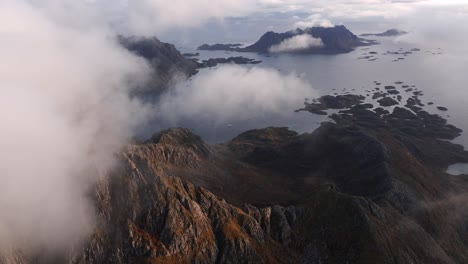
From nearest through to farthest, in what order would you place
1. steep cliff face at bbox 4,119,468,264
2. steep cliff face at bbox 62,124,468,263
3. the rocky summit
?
steep cliff face at bbox 4,119,468,264 < the rocky summit < steep cliff face at bbox 62,124,468,263

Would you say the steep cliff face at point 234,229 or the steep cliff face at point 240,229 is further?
the steep cliff face at point 240,229

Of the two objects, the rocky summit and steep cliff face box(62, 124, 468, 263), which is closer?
the rocky summit

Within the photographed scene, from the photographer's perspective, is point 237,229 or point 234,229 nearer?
point 234,229

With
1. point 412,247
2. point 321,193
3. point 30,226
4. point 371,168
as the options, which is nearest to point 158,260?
point 30,226

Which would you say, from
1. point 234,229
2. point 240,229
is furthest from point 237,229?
point 240,229

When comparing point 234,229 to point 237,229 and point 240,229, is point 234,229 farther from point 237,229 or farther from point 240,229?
point 240,229

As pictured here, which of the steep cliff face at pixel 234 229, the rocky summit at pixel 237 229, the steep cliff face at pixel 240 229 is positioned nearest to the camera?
the steep cliff face at pixel 234 229

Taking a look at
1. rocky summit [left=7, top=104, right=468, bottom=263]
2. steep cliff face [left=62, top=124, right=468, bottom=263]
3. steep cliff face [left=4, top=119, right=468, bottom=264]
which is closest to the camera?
steep cliff face [left=4, top=119, right=468, bottom=264]

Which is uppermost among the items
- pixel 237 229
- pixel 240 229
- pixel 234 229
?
pixel 234 229

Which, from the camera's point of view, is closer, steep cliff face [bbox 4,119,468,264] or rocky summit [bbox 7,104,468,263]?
steep cliff face [bbox 4,119,468,264]

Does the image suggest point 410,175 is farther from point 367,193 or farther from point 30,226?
point 30,226

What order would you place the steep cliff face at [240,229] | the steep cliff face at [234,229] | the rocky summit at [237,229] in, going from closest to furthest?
the steep cliff face at [234,229] < the rocky summit at [237,229] < the steep cliff face at [240,229]

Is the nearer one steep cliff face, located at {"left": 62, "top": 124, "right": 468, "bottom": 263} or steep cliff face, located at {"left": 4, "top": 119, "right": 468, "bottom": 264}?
steep cliff face, located at {"left": 4, "top": 119, "right": 468, "bottom": 264}
